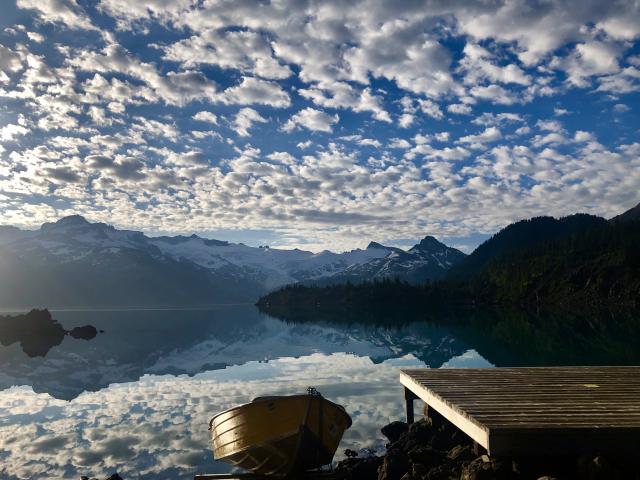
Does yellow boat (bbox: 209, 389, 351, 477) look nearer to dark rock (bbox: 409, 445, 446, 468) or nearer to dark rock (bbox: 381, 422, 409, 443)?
dark rock (bbox: 409, 445, 446, 468)

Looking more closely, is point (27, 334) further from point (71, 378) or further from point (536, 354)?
point (536, 354)

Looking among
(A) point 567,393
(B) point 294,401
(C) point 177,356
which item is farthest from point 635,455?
(C) point 177,356

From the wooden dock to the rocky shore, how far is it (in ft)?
1.18

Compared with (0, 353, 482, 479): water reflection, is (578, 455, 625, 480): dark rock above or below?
above

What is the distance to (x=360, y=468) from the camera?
1809 cm

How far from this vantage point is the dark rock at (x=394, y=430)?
2290 cm

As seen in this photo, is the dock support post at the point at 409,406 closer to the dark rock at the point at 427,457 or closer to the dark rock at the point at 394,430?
the dark rock at the point at 394,430

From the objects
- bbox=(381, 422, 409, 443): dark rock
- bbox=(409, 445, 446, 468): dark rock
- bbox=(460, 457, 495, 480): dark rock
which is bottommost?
bbox=(381, 422, 409, 443): dark rock

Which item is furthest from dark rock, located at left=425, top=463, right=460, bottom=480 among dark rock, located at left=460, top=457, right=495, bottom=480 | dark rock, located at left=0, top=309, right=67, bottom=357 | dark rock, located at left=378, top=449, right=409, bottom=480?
dark rock, located at left=0, top=309, right=67, bottom=357

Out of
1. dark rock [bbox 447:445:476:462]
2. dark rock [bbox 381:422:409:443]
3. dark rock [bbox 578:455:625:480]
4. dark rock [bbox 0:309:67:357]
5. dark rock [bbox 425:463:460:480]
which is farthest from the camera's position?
dark rock [bbox 0:309:67:357]

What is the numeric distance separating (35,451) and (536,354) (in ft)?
150

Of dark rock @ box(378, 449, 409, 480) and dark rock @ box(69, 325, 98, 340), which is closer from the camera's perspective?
dark rock @ box(378, 449, 409, 480)

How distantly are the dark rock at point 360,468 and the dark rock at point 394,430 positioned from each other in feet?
14.2

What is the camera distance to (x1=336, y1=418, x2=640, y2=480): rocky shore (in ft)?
35.9
